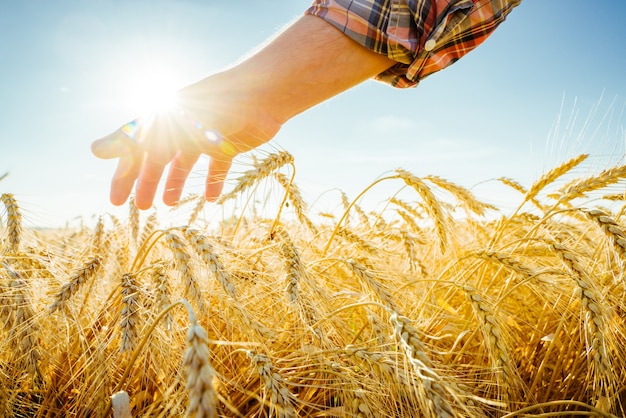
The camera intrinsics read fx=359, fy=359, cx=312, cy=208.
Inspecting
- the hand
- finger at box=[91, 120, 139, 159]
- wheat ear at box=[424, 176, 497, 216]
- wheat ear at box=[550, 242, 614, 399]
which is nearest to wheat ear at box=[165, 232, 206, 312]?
the hand

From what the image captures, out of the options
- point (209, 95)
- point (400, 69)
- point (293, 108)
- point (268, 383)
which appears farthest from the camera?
point (400, 69)

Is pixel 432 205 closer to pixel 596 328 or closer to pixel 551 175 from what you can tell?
pixel 551 175

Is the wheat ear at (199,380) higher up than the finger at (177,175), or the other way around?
the finger at (177,175)

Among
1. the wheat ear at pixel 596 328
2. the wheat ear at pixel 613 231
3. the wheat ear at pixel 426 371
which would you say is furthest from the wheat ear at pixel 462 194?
the wheat ear at pixel 426 371

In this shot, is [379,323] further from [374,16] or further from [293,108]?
[374,16]

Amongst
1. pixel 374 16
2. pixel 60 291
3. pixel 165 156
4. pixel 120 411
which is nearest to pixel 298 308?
pixel 120 411

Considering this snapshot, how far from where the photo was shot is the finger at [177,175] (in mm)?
1759

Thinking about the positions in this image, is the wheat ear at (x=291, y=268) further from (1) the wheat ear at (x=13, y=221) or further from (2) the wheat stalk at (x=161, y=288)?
(1) the wheat ear at (x=13, y=221)

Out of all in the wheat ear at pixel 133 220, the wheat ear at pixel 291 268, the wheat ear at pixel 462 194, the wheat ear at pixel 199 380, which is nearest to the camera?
the wheat ear at pixel 199 380

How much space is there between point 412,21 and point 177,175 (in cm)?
138

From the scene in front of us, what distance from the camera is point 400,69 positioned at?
6.54 ft

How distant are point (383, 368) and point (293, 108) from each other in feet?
4.27

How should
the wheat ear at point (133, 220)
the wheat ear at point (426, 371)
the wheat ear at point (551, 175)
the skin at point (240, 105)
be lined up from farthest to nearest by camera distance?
the wheat ear at point (133, 220) → the wheat ear at point (551, 175) → the skin at point (240, 105) → the wheat ear at point (426, 371)

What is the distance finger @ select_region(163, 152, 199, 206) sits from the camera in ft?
5.77
